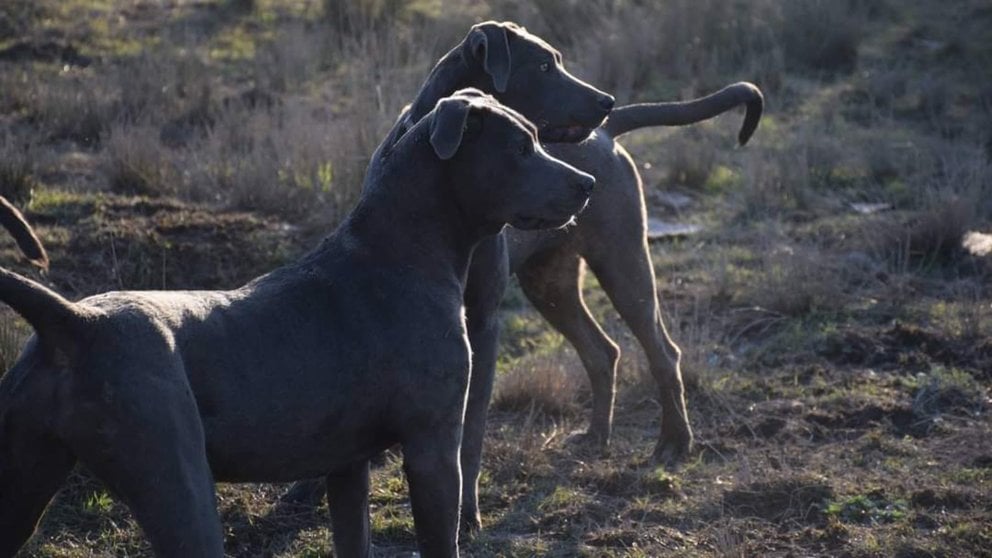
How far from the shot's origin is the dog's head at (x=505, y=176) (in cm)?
532

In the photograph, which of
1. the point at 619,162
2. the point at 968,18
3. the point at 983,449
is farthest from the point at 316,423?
the point at 968,18

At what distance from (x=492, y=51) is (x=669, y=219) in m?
5.18

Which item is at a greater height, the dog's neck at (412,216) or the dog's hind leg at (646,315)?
the dog's neck at (412,216)

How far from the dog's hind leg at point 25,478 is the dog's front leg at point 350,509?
1.29 m

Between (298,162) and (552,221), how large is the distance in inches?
219

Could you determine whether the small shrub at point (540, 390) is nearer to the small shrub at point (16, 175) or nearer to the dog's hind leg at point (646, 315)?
the dog's hind leg at point (646, 315)

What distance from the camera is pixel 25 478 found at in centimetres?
435

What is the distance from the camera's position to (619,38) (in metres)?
15.2

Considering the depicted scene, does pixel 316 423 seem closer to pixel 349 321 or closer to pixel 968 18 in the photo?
pixel 349 321

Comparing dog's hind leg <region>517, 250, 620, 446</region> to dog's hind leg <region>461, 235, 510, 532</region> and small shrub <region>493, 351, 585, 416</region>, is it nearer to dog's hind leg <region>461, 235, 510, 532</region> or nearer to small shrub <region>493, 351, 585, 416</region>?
small shrub <region>493, 351, 585, 416</region>

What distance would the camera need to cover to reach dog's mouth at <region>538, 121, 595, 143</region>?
7113mm

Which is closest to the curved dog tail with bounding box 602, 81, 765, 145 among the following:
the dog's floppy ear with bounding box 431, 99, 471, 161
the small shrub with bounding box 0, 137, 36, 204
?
the dog's floppy ear with bounding box 431, 99, 471, 161

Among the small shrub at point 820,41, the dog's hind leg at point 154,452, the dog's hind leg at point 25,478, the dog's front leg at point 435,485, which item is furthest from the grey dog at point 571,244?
the small shrub at point 820,41

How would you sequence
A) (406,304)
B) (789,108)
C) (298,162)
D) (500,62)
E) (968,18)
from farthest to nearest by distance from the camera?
(968,18)
(789,108)
(298,162)
(500,62)
(406,304)
